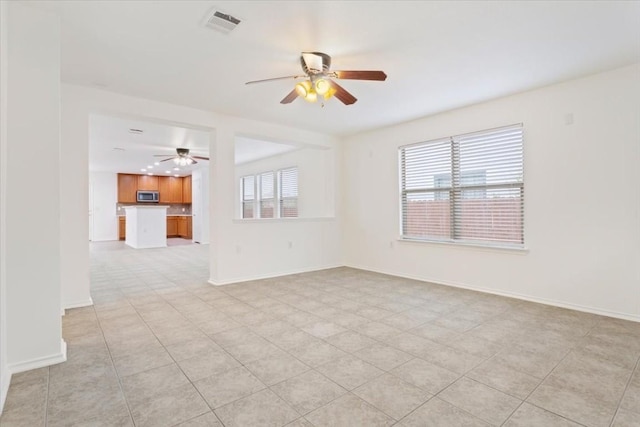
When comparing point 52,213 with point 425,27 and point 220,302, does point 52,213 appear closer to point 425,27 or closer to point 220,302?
point 220,302

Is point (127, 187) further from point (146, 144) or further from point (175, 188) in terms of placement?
point (146, 144)

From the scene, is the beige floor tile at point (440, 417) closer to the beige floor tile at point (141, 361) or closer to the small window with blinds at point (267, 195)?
the beige floor tile at point (141, 361)

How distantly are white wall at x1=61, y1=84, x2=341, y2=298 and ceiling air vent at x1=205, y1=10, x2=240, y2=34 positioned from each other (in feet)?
7.10

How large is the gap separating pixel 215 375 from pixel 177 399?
0.31 meters

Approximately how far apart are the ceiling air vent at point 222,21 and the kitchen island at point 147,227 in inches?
324

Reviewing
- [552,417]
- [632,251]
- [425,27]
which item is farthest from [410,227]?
[552,417]

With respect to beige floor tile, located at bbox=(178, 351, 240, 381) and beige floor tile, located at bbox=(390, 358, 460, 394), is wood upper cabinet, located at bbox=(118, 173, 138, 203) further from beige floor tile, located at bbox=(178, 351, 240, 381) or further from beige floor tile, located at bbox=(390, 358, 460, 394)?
beige floor tile, located at bbox=(390, 358, 460, 394)

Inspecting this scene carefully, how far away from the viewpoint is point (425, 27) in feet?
8.30

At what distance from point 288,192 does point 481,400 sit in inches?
264

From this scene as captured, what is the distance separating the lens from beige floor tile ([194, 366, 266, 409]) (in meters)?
1.88

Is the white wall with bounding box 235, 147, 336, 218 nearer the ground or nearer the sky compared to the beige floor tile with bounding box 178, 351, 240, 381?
nearer the sky

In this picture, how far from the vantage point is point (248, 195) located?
10.0 metres

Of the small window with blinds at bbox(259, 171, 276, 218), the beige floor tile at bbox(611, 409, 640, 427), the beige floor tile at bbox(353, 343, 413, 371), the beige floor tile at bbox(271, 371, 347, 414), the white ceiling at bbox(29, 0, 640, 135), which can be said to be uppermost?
the white ceiling at bbox(29, 0, 640, 135)

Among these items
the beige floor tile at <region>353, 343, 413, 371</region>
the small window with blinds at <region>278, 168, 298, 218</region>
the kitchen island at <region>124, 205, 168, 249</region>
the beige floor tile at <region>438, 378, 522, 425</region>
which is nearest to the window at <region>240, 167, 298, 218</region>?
the small window with blinds at <region>278, 168, 298, 218</region>
